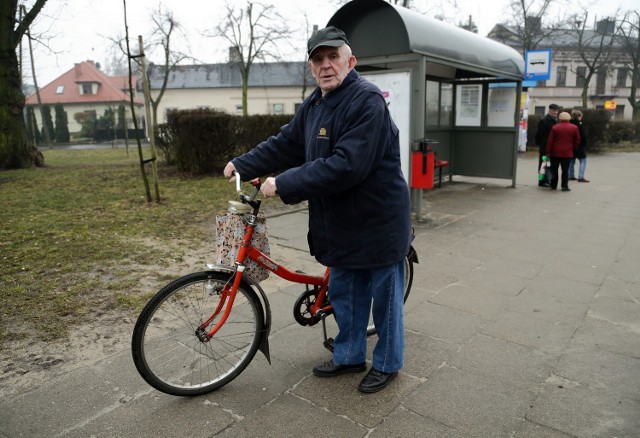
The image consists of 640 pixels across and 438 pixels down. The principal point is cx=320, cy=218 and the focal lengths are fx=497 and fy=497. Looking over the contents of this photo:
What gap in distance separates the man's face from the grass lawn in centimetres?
260

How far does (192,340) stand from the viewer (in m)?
3.25

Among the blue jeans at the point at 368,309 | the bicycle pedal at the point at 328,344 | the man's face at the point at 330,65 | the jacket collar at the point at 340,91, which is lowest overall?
the bicycle pedal at the point at 328,344

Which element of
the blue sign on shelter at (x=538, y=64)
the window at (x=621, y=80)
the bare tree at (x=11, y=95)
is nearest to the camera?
the bare tree at (x=11, y=95)

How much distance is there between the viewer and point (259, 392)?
290 centimetres

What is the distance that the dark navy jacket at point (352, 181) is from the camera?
2.44 m

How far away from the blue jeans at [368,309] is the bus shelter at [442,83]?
4341mm

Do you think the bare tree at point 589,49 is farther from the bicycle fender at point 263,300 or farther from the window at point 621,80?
the bicycle fender at point 263,300

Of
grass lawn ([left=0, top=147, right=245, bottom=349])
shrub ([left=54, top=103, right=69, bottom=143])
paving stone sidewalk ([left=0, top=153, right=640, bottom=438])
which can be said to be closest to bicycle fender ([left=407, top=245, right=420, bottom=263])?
paving stone sidewalk ([left=0, top=153, right=640, bottom=438])

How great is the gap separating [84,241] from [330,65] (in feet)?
15.6

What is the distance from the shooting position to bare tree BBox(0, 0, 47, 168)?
1420cm

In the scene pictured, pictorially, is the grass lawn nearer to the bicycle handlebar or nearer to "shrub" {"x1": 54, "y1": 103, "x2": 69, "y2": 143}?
the bicycle handlebar

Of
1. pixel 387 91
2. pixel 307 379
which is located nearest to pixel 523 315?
pixel 307 379

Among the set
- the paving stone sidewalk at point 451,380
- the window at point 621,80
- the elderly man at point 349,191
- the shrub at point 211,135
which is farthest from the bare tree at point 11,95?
the window at point 621,80

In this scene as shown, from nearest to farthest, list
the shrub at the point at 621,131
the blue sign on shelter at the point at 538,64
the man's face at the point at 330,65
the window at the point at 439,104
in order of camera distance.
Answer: the man's face at the point at 330,65, the window at the point at 439,104, the blue sign on shelter at the point at 538,64, the shrub at the point at 621,131
